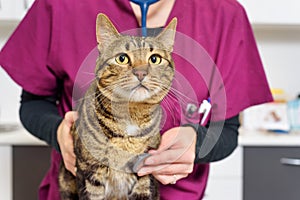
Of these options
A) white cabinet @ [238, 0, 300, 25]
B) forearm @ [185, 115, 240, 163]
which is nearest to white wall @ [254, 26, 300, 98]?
white cabinet @ [238, 0, 300, 25]

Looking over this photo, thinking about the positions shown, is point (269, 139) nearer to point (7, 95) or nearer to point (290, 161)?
point (290, 161)

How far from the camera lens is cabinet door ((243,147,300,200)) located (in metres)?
1.45

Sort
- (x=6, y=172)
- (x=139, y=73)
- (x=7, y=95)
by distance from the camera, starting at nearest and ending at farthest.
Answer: (x=139, y=73)
(x=6, y=172)
(x=7, y=95)

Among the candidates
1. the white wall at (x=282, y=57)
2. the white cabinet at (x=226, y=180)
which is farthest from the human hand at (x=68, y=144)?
the white wall at (x=282, y=57)

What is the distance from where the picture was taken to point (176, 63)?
1.58 feet

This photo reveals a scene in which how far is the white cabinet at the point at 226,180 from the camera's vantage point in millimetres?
1453

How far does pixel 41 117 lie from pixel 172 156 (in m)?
0.27

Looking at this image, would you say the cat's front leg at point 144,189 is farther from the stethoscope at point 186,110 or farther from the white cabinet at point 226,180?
the white cabinet at point 226,180

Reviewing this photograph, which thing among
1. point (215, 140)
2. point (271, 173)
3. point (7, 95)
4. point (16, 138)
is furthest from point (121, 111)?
point (7, 95)

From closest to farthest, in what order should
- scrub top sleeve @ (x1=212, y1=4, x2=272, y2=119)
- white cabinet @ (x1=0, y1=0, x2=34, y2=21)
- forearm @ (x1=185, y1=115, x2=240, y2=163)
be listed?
forearm @ (x1=185, y1=115, x2=240, y2=163)
scrub top sleeve @ (x1=212, y1=4, x2=272, y2=119)
white cabinet @ (x1=0, y1=0, x2=34, y2=21)

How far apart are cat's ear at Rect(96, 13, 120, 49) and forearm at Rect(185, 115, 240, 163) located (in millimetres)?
144

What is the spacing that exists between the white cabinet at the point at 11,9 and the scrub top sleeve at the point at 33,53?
826 millimetres

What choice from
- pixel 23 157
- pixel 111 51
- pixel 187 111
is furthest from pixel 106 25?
pixel 23 157

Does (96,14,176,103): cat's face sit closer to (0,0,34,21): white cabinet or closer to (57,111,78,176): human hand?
(57,111,78,176): human hand
